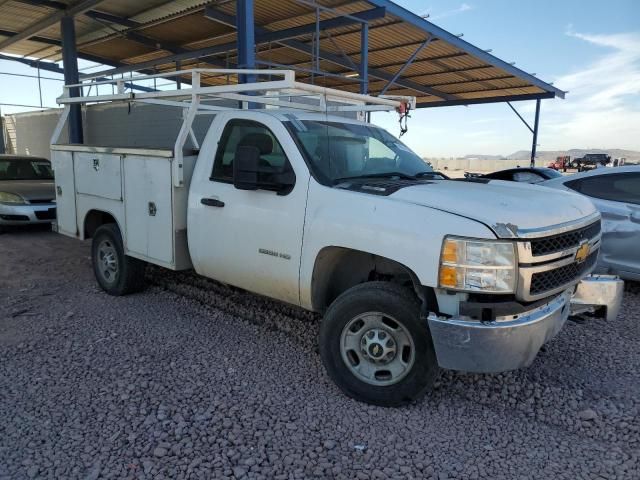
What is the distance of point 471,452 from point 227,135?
10.6 ft

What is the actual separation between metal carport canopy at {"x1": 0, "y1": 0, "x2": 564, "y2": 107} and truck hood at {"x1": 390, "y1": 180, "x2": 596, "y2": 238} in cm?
685

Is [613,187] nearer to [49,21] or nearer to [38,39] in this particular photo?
[49,21]

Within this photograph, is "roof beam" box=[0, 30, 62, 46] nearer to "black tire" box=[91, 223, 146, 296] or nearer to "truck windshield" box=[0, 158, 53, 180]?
"truck windshield" box=[0, 158, 53, 180]

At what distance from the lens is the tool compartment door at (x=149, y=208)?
488 centimetres

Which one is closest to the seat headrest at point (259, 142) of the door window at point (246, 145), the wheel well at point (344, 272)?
the door window at point (246, 145)

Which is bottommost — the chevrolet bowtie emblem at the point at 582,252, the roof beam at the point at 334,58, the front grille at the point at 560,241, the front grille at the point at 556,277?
the front grille at the point at 556,277

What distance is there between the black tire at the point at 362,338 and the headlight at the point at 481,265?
0.41 meters

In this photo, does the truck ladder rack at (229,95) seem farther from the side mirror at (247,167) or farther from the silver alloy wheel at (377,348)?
the silver alloy wheel at (377,348)

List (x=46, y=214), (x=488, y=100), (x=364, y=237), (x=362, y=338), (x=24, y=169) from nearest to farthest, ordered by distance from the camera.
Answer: (x=364, y=237) → (x=362, y=338) → (x=46, y=214) → (x=24, y=169) → (x=488, y=100)

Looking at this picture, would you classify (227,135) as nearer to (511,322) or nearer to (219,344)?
(219,344)

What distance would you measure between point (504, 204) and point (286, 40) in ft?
38.8

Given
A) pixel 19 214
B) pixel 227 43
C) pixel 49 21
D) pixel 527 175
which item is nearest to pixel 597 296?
pixel 527 175

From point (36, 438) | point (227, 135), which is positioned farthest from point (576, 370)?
point (36, 438)

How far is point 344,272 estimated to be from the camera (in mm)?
4070
